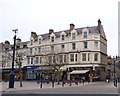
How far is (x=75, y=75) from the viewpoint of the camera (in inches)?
2336

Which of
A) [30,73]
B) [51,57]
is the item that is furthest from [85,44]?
[30,73]

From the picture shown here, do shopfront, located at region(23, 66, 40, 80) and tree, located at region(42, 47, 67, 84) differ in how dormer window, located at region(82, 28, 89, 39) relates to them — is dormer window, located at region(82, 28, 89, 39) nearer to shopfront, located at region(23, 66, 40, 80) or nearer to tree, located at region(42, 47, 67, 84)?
tree, located at region(42, 47, 67, 84)

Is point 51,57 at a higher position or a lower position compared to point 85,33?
lower

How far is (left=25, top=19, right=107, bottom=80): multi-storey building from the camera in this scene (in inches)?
2345

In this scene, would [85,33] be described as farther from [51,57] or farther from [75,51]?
[51,57]

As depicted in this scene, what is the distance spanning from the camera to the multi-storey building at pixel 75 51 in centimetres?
5956

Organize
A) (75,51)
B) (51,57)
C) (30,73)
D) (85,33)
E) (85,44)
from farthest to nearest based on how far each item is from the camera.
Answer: (30,73) < (51,57) < (75,51) < (85,33) < (85,44)

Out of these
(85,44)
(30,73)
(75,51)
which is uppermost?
(85,44)

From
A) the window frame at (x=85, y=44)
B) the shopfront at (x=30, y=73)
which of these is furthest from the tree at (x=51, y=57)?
the window frame at (x=85, y=44)

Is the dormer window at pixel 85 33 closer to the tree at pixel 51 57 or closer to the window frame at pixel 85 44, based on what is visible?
the window frame at pixel 85 44

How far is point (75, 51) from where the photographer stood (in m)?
61.6

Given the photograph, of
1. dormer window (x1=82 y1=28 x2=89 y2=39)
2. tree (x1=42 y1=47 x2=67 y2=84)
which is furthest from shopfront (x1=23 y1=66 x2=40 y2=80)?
dormer window (x1=82 y1=28 x2=89 y2=39)

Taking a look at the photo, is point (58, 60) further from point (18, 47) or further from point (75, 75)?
point (18, 47)

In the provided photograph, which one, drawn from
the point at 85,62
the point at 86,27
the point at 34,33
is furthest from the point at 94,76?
the point at 34,33
